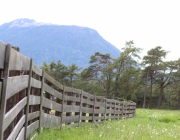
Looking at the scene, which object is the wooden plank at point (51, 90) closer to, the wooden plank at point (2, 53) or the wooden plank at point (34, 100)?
the wooden plank at point (34, 100)

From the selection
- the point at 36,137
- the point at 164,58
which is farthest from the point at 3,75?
the point at 164,58

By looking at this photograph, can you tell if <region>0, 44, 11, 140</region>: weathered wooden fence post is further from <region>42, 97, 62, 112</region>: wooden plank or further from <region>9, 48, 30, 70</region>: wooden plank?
<region>42, 97, 62, 112</region>: wooden plank

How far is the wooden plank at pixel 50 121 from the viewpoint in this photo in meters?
6.25

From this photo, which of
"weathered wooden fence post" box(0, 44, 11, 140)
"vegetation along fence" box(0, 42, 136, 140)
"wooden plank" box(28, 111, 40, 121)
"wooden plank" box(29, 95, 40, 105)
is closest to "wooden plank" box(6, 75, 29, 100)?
"vegetation along fence" box(0, 42, 136, 140)

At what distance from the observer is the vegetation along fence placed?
267cm

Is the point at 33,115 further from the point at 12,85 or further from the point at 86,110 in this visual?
the point at 86,110

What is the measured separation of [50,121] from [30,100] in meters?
1.90

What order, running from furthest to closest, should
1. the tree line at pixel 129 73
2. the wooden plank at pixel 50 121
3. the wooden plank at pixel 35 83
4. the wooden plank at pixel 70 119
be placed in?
the tree line at pixel 129 73
the wooden plank at pixel 70 119
the wooden plank at pixel 50 121
the wooden plank at pixel 35 83

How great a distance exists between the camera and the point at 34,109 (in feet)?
18.4

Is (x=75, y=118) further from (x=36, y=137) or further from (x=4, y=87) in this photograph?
(x=4, y=87)

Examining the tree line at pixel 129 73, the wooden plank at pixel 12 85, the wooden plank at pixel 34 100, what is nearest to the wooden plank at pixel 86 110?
the wooden plank at pixel 34 100

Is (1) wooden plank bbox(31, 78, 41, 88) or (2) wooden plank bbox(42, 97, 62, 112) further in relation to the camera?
(2) wooden plank bbox(42, 97, 62, 112)

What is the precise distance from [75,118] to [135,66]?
48750mm

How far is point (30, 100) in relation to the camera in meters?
4.86
